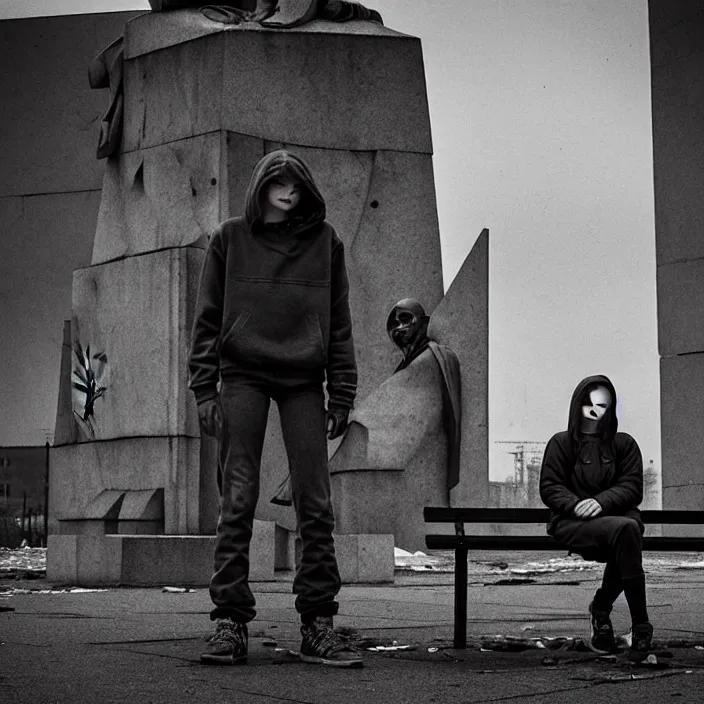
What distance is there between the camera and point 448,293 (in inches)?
556

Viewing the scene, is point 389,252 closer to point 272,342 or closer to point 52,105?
point 272,342

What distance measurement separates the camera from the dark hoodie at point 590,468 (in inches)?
218

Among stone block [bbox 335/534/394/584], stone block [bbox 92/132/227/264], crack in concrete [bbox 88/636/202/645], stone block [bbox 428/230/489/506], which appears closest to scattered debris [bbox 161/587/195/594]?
stone block [bbox 335/534/394/584]

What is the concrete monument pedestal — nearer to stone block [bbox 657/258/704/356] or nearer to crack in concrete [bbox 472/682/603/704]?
stone block [bbox 657/258/704/356]

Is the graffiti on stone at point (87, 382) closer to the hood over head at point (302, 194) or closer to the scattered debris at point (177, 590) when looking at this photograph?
the scattered debris at point (177, 590)

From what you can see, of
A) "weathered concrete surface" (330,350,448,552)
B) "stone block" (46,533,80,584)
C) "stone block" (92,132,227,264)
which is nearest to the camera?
"stone block" (46,533,80,584)

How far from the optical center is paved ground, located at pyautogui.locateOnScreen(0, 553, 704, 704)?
4.23m

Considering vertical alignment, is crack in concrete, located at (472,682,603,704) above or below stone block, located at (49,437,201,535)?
below

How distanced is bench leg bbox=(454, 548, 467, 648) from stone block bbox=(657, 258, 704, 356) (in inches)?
439

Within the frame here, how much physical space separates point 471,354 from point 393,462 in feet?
4.75

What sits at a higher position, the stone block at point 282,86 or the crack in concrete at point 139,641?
the stone block at point 282,86

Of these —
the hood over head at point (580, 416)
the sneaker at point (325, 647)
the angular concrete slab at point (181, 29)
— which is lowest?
the sneaker at point (325, 647)

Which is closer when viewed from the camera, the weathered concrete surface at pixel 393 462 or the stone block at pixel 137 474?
the stone block at pixel 137 474

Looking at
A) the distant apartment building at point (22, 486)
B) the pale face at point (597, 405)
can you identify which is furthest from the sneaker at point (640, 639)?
the distant apartment building at point (22, 486)
